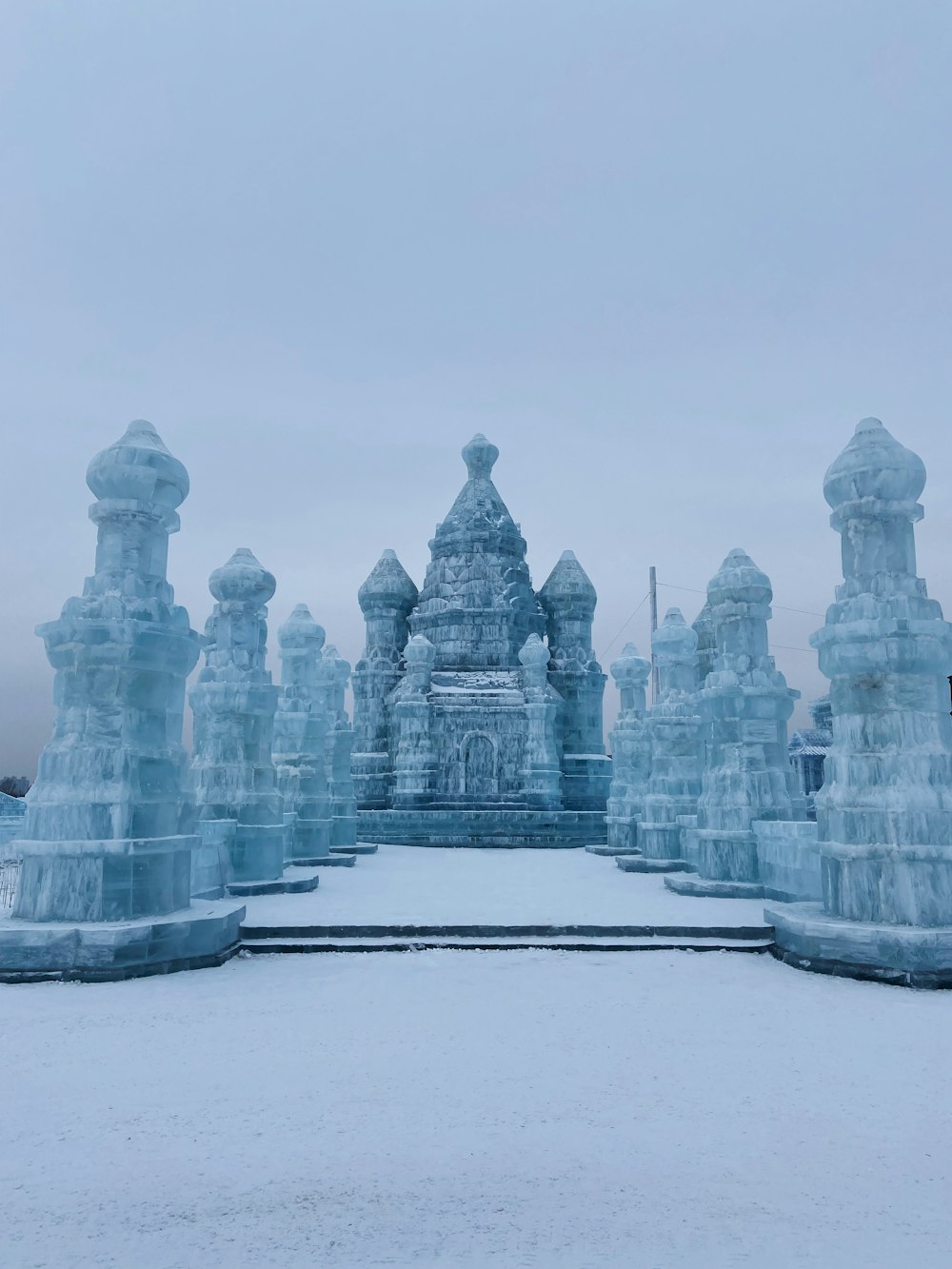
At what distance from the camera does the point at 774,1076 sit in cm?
430

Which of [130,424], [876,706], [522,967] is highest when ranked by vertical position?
[130,424]

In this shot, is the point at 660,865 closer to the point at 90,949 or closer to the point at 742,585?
the point at 742,585

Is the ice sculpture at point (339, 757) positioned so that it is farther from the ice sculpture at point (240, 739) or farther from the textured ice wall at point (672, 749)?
the textured ice wall at point (672, 749)

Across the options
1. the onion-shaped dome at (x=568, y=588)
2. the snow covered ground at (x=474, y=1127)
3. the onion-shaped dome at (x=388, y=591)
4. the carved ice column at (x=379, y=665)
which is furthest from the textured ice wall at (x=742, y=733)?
the onion-shaped dome at (x=388, y=591)

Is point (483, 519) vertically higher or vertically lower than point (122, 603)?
higher

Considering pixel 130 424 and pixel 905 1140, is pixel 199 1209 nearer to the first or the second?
pixel 905 1140

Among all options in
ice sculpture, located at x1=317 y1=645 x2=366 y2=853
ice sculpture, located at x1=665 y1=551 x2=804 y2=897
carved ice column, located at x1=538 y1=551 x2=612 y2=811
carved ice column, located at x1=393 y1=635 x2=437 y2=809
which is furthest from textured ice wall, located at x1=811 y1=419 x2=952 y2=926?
carved ice column, located at x1=538 y1=551 x2=612 y2=811

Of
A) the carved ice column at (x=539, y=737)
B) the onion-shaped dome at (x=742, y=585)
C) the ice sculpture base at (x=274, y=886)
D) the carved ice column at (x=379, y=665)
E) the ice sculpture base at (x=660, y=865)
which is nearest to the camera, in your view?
the ice sculpture base at (x=274, y=886)

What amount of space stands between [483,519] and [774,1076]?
27712 millimetres

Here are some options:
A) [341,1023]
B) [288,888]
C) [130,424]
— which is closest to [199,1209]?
[341,1023]

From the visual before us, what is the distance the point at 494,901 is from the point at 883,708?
4.82 meters

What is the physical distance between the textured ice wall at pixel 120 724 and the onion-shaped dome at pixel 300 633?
6.66m

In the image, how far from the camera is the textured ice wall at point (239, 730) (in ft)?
34.7

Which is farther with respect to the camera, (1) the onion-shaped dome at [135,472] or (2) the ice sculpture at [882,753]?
(1) the onion-shaped dome at [135,472]
